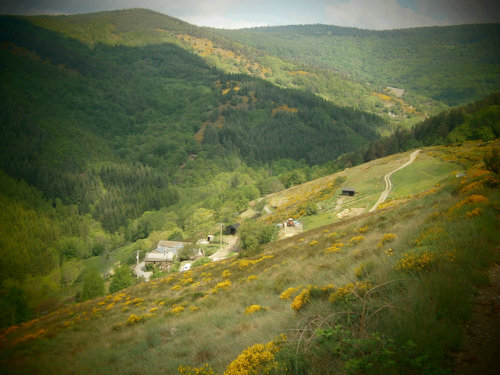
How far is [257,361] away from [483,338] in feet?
13.5

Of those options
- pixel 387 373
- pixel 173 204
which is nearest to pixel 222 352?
pixel 387 373

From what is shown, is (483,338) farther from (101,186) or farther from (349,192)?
(101,186)

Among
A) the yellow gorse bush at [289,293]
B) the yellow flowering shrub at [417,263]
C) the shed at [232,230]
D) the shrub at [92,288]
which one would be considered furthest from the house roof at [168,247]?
the yellow flowering shrub at [417,263]

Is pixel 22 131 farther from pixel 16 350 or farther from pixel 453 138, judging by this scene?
pixel 453 138

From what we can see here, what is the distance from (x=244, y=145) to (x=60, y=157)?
116 m

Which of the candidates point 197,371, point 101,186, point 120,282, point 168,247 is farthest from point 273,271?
point 101,186

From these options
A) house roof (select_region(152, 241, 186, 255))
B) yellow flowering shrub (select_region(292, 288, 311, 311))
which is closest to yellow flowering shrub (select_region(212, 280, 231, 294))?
yellow flowering shrub (select_region(292, 288, 311, 311))

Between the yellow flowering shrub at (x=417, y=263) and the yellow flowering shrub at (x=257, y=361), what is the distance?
12.6 ft

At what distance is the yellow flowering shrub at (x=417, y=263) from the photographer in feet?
21.9

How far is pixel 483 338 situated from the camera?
14.1ft

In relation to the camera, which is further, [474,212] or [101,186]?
[101,186]

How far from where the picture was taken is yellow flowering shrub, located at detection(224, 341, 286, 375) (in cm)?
566

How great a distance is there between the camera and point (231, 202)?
313ft

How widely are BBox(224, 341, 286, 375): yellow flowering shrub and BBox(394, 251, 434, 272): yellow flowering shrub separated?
3829mm
